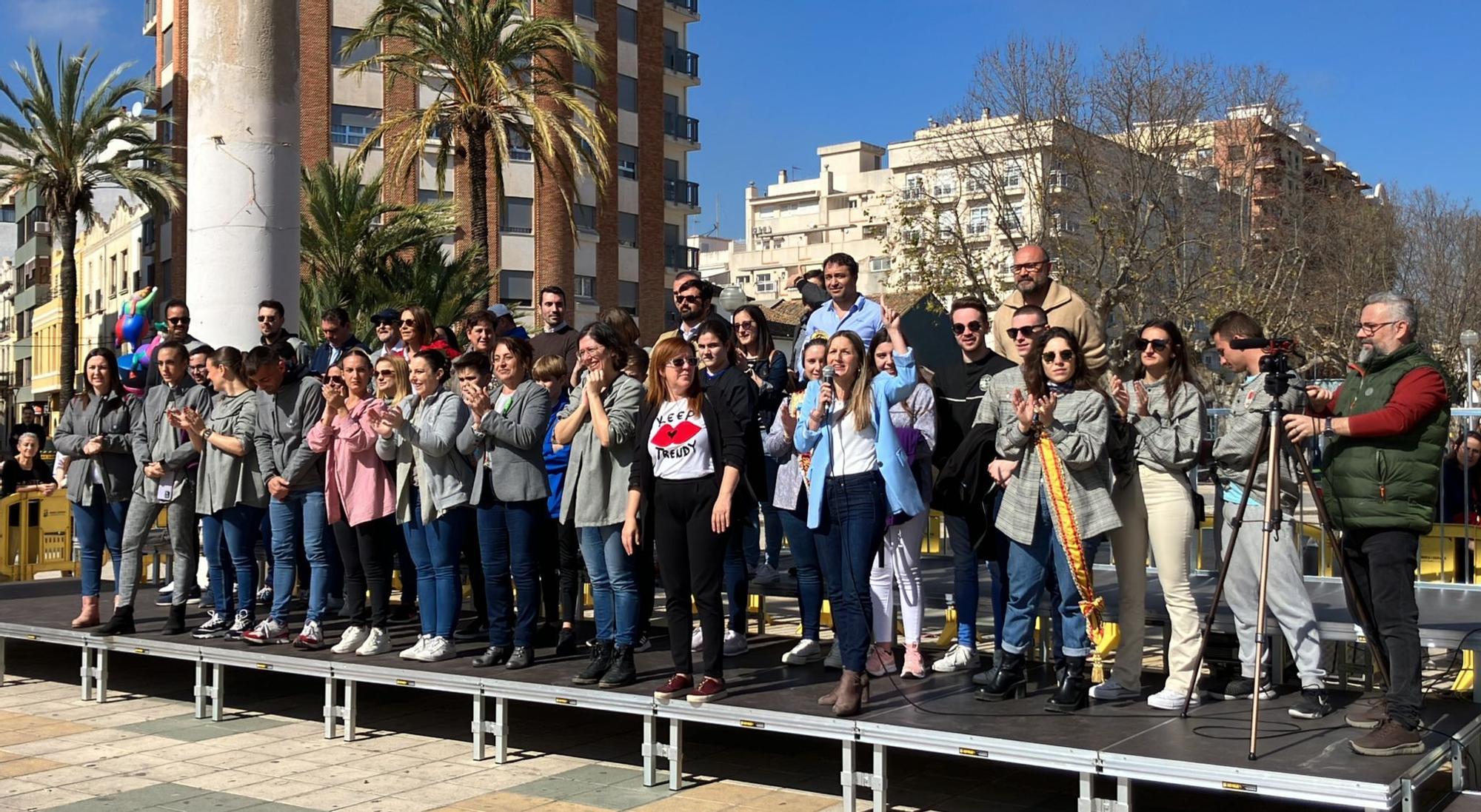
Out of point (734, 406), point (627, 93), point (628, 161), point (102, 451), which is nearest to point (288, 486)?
point (102, 451)

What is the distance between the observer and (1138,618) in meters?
7.35

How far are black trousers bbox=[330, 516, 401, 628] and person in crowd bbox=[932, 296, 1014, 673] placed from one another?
11.6 feet

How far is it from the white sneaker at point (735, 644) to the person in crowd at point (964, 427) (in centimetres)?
130

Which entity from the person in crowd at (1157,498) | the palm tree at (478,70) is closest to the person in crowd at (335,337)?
the person in crowd at (1157,498)

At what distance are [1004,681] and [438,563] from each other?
3.57 m

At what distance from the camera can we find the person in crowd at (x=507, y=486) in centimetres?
846

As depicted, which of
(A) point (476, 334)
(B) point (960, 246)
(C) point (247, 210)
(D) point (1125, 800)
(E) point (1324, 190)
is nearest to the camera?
(D) point (1125, 800)

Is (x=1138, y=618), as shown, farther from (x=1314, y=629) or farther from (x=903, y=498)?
(x=903, y=498)

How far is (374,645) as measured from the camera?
9102 mm

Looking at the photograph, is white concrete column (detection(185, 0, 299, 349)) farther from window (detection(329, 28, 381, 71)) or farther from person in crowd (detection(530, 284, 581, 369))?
window (detection(329, 28, 381, 71))

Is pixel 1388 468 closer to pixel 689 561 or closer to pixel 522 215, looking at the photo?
pixel 689 561

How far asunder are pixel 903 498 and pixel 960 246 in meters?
27.3

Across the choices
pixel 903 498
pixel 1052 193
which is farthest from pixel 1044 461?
pixel 1052 193

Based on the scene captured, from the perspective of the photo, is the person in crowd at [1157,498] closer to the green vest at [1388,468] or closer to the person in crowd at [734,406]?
the green vest at [1388,468]
